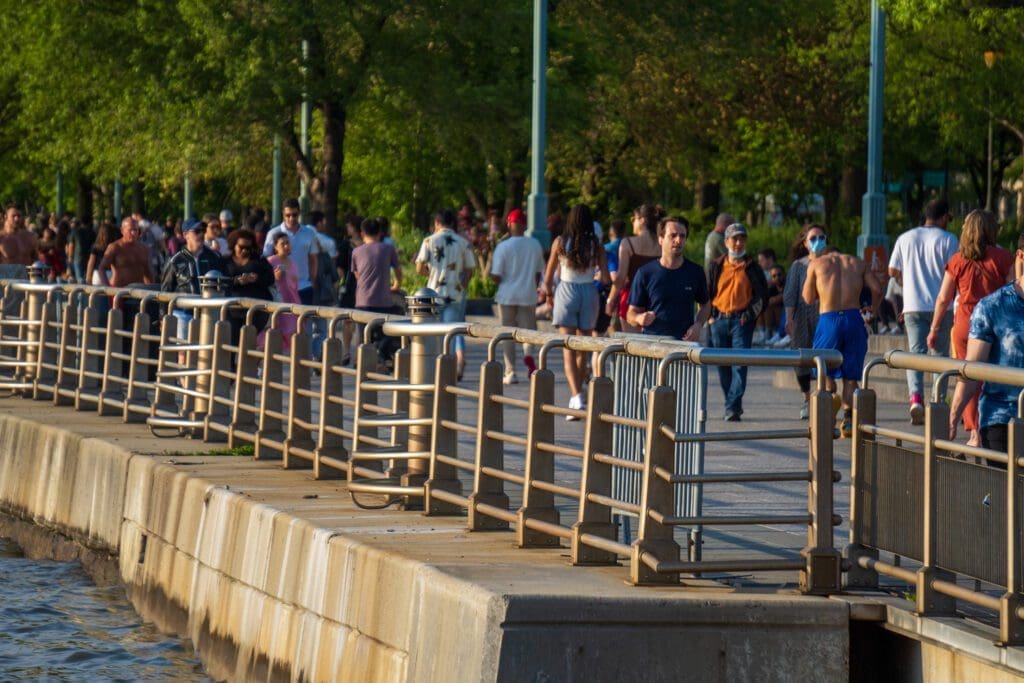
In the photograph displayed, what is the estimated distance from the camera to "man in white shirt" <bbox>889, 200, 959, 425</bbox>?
16.9 meters

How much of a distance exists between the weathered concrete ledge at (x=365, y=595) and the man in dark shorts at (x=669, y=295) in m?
3.75

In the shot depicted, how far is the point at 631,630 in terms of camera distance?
7.58 meters

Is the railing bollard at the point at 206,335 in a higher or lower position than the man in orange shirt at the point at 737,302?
lower

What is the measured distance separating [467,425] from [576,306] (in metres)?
7.23

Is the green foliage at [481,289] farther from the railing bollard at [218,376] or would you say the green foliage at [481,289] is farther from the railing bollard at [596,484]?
the railing bollard at [596,484]

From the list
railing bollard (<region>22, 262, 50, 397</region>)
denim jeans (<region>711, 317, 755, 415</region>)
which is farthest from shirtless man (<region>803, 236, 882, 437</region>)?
railing bollard (<region>22, 262, 50, 397</region>)

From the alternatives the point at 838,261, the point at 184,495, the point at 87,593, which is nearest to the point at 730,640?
the point at 184,495

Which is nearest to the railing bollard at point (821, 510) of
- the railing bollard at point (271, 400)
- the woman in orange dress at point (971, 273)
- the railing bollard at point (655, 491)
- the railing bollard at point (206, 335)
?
the railing bollard at point (655, 491)

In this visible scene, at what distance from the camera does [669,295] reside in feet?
52.0

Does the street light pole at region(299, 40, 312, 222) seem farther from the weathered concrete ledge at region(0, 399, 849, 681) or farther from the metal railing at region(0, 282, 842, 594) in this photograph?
the weathered concrete ledge at region(0, 399, 849, 681)

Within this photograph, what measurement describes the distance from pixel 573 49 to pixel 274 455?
98.8 feet

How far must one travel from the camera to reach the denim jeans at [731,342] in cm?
1738

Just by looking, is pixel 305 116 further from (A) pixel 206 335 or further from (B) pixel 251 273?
(A) pixel 206 335

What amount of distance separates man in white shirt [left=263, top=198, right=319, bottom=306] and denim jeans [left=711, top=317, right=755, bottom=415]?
489cm
